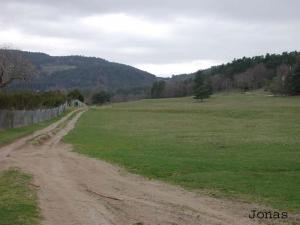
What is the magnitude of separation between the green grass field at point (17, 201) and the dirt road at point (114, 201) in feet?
0.93

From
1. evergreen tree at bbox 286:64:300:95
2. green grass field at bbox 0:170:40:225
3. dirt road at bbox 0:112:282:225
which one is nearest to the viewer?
green grass field at bbox 0:170:40:225

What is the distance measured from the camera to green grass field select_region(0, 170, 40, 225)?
12.1 metres

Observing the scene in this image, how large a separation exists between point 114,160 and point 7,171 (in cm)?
614

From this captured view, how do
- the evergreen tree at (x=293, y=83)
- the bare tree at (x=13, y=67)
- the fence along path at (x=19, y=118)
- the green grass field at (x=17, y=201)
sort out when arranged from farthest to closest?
the evergreen tree at (x=293, y=83) → the bare tree at (x=13, y=67) → the fence along path at (x=19, y=118) → the green grass field at (x=17, y=201)

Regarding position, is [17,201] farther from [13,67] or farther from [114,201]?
[13,67]

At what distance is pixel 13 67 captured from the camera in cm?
6044

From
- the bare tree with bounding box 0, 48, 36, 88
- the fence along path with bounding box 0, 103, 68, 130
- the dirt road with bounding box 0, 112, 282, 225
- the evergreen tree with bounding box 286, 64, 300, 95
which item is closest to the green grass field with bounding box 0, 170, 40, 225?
the dirt road with bounding box 0, 112, 282, 225

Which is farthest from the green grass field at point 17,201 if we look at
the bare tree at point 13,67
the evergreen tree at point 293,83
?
the evergreen tree at point 293,83

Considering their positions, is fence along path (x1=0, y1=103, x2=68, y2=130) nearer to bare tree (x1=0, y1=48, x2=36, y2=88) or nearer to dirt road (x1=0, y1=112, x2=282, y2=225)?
bare tree (x1=0, y1=48, x2=36, y2=88)

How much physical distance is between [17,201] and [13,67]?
48268 millimetres

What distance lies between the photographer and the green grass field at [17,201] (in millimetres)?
12070

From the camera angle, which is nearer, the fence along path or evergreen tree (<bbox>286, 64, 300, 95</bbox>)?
the fence along path

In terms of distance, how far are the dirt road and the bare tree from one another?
3770 centimetres

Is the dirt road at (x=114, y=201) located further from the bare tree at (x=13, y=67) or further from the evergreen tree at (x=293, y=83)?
the evergreen tree at (x=293, y=83)
